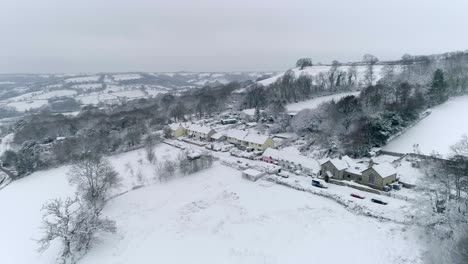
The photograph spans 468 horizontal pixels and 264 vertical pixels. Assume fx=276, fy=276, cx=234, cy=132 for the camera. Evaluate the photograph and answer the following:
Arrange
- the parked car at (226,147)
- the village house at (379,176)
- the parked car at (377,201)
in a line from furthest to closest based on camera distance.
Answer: the parked car at (226,147) → the village house at (379,176) → the parked car at (377,201)

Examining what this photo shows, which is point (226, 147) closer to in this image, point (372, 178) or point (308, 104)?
point (372, 178)

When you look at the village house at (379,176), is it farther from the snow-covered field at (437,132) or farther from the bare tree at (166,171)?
the bare tree at (166,171)

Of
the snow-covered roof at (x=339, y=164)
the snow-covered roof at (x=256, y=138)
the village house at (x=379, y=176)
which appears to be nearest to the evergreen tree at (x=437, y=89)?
the village house at (x=379, y=176)

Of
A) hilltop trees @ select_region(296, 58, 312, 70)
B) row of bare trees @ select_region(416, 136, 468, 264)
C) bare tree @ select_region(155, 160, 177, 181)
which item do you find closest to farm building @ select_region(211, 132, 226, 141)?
bare tree @ select_region(155, 160, 177, 181)

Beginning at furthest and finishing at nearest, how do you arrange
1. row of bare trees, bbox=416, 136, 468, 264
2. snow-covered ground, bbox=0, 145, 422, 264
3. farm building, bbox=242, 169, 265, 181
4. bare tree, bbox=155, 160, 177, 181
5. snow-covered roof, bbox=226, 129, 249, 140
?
1. snow-covered roof, bbox=226, 129, 249, 140
2. bare tree, bbox=155, 160, 177, 181
3. farm building, bbox=242, 169, 265, 181
4. snow-covered ground, bbox=0, 145, 422, 264
5. row of bare trees, bbox=416, 136, 468, 264

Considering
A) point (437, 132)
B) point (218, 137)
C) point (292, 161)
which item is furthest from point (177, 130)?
point (437, 132)

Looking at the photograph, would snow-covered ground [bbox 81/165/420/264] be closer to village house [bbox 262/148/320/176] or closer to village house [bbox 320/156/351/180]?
village house [bbox 320/156/351/180]
